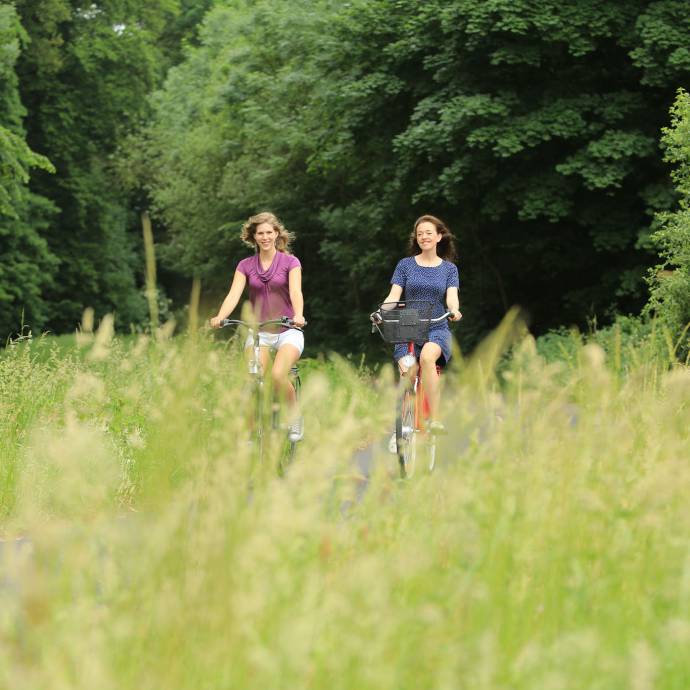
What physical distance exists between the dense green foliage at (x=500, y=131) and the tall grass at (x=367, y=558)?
18625 millimetres

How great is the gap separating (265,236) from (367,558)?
5879 mm

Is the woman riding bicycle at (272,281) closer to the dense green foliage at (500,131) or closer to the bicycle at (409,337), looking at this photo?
the bicycle at (409,337)

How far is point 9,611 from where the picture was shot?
118 inches

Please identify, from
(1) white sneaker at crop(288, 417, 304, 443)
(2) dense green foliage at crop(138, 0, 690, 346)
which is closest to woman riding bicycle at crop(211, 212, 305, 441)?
(1) white sneaker at crop(288, 417, 304, 443)

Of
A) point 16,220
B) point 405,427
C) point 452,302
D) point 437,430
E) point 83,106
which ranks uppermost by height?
point 83,106

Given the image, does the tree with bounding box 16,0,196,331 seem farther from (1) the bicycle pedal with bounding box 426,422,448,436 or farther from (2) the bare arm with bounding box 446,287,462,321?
(1) the bicycle pedal with bounding box 426,422,448,436

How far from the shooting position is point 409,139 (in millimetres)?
24016

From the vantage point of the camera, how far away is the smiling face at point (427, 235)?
9.57 m

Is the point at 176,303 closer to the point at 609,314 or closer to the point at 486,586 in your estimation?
the point at 609,314

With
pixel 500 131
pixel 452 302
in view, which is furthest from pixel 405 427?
pixel 500 131

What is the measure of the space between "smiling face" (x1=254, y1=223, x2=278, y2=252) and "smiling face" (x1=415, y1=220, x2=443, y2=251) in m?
1.17

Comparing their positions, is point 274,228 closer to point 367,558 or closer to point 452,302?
point 452,302

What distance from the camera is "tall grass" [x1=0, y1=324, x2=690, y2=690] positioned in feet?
9.36

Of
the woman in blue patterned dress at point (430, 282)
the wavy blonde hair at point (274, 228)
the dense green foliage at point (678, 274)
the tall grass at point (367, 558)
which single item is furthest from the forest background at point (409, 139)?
the tall grass at point (367, 558)
